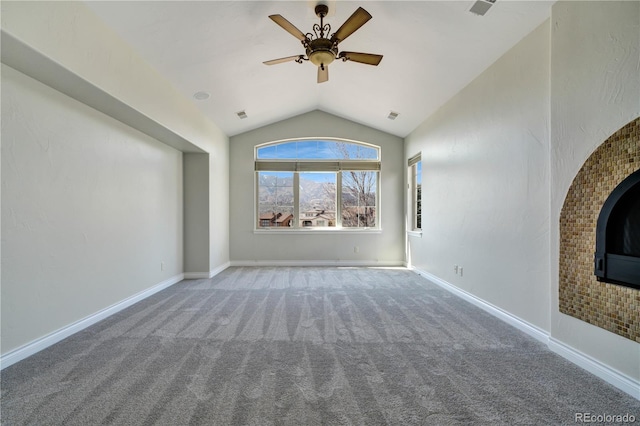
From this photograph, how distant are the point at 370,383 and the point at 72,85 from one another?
3174 mm

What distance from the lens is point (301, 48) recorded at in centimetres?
375

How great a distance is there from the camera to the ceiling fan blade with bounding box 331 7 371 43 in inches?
92.6

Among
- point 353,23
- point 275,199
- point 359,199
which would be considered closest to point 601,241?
point 353,23

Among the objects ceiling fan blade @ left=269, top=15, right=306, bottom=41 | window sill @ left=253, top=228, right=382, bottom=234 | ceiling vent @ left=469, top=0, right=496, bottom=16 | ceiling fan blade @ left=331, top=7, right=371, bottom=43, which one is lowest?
window sill @ left=253, top=228, right=382, bottom=234

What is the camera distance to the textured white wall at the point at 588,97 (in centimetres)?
179

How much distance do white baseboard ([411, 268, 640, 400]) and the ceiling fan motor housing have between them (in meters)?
2.99

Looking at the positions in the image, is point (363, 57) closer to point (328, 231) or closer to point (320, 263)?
point (328, 231)

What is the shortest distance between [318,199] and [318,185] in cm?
30

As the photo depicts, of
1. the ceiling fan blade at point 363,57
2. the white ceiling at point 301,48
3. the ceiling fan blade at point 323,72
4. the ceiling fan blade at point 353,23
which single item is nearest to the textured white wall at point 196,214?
the white ceiling at point 301,48

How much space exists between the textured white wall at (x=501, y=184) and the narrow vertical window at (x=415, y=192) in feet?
3.56

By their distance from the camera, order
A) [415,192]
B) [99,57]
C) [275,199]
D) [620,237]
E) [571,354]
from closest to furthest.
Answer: [620,237]
[571,354]
[99,57]
[415,192]
[275,199]

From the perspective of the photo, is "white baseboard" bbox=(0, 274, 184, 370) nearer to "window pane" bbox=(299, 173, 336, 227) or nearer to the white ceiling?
the white ceiling

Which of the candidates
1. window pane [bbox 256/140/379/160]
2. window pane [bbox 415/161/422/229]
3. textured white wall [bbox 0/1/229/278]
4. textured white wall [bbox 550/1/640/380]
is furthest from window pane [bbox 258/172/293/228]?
textured white wall [bbox 550/1/640/380]

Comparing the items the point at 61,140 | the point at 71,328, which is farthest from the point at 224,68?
the point at 71,328
